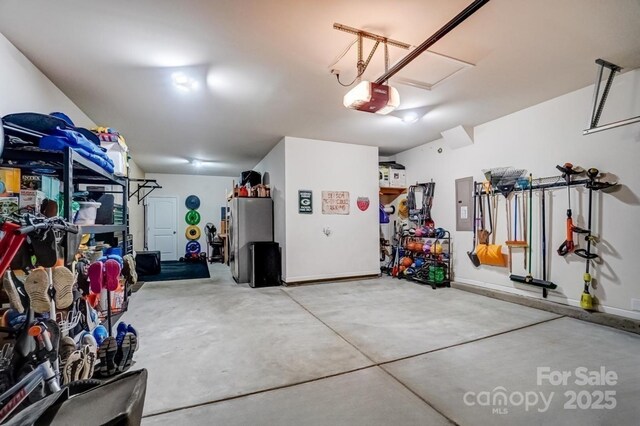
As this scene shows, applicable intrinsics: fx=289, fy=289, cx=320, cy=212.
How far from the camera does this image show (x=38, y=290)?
171 cm

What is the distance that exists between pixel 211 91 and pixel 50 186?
1964 millimetres

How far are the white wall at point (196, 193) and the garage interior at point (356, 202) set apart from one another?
152 inches

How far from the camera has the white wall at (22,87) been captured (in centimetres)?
248

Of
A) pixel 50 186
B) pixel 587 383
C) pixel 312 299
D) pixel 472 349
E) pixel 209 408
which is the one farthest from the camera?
pixel 312 299

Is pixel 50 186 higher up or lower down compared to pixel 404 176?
lower down

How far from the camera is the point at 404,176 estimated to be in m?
6.78

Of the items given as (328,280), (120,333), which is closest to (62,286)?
(120,333)

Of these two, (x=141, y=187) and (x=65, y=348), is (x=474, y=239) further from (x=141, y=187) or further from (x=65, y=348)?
(x=141, y=187)

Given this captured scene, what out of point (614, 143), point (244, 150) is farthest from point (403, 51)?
point (244, 150)

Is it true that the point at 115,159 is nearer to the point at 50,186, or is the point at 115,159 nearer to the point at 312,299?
the point at 50,186

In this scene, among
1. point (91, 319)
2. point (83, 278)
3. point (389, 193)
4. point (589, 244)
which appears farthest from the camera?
point (389, 193)

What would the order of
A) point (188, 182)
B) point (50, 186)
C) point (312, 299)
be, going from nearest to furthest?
point (50, 186) < point (312, 299) < point (188, 182)

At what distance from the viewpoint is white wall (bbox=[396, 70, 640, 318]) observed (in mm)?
3246

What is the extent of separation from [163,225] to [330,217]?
665 cm
